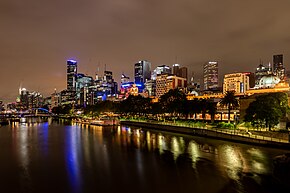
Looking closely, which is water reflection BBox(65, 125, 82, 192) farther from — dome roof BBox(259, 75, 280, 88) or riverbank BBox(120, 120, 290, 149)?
dome roof BBox(259, 75, 280, 88)

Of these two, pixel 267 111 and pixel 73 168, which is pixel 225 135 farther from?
pixel 73 168

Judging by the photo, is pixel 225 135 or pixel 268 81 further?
pixel 268 81

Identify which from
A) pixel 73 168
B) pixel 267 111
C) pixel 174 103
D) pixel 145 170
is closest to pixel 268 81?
pixel 174 103

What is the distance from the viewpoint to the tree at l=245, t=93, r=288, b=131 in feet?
139

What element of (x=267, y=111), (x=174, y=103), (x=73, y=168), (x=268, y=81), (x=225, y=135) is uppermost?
(x=268, y=81)

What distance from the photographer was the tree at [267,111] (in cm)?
4231

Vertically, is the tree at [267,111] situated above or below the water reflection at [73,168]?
above

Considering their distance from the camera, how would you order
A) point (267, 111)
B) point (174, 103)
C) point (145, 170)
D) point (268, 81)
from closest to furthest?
1. point (145, 170)
2. point (267, 111)
3. point (174, 103)
4. point (268, 81)

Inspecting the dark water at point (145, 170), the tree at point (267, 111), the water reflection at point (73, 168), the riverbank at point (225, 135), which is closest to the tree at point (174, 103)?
the riverbank at point (225, 135)

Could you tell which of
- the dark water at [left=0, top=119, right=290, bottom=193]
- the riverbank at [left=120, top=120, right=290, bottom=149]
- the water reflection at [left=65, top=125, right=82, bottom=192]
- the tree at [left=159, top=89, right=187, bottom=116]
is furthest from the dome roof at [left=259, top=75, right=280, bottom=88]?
the water reflection at [left=65, top=125, right=82, bottom=192]

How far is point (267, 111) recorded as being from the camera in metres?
42.3

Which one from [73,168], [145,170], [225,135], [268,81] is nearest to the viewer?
[145,170]

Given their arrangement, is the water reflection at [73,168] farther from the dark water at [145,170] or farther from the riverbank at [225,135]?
the riverbank at [225,135]

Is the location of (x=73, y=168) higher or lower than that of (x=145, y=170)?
lower
